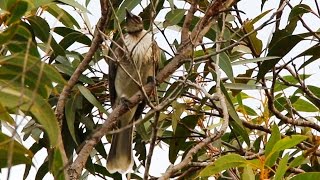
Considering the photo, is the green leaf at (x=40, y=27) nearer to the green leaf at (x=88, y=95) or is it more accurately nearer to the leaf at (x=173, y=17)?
the green leaf at (x=88, y=95)

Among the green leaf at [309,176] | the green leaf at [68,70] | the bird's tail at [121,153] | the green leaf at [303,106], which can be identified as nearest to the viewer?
the green leaf at [309,176]

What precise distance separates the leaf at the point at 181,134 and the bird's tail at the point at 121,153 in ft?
1.06

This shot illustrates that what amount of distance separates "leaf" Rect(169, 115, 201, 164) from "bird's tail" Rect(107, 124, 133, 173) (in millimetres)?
323

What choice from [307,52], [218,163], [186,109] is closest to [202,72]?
[186,109]

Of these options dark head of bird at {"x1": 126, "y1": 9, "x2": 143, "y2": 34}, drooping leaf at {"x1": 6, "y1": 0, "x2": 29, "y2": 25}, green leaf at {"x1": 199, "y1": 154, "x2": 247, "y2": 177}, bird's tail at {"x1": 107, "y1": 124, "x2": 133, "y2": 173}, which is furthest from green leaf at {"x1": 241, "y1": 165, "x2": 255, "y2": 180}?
dark head of bird at {"x1": 126, "y1": 9, "x2": 143, "y2": 34}

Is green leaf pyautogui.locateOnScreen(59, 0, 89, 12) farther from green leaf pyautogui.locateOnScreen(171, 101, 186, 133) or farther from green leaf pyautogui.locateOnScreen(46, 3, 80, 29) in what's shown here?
green leaf pyautogui.locateOnScreen(171, 101, 186, 133)

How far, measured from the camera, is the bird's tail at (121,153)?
10.4 ft

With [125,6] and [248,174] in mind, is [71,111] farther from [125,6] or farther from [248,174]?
[248,174]

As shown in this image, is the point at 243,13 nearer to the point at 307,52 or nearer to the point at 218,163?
the point at 307,52

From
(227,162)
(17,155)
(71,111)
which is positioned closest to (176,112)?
(71,111)

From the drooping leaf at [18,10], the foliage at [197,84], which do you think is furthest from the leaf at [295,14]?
the drooping leaf at [18,10]

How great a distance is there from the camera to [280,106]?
9.91ft

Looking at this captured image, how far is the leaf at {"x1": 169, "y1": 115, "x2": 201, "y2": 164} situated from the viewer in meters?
2.82

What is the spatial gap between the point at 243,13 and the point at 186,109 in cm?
43
